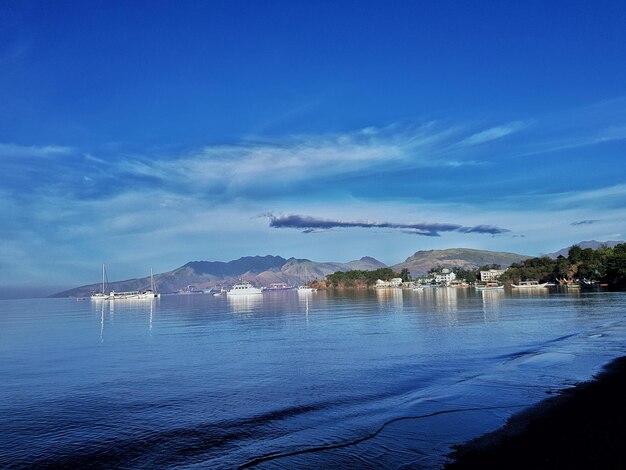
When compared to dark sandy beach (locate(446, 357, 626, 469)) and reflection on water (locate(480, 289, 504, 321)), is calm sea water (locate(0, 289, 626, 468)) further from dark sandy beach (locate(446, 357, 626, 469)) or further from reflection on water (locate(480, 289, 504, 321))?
reflection on water (locate(480, 289, 504, 321))

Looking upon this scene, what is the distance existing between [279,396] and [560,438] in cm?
1281

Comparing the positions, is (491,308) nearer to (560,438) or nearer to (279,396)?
(279,396)

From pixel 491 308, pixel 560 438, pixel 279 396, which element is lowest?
pixel 491 308

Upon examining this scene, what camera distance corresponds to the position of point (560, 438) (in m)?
14.1

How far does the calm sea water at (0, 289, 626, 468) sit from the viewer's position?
603 inches

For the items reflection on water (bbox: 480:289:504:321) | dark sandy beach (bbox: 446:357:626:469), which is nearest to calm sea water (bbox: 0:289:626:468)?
dark sandy beach (bbox: 446:357:626:469)

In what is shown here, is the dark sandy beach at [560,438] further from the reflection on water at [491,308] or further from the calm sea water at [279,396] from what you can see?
the reflection on water at [491,308]

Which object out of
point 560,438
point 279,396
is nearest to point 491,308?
point 279,396

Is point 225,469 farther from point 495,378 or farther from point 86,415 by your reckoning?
point 495,378

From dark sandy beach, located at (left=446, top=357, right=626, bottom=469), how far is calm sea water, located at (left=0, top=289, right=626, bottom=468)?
938 millimetres

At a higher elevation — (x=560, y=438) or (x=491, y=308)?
(x=560, y=438)

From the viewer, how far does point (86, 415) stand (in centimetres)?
2067

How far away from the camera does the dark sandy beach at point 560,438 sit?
12.2m

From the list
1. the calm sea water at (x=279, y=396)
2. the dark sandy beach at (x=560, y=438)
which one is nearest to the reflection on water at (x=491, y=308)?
the calm sea water at (x=279, y=396)
